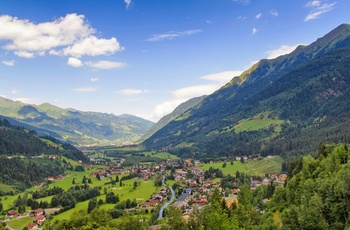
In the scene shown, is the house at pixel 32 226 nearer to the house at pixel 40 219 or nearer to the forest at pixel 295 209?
the house at pixel 40 219

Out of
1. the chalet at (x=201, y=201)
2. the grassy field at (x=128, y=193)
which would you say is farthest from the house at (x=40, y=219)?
the chalet at (x=201, y=201)

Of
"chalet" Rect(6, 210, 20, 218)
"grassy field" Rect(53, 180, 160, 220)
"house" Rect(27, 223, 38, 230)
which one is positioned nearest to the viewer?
"house" Rect(27, 223, 38, 230)

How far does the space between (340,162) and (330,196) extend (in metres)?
22.1

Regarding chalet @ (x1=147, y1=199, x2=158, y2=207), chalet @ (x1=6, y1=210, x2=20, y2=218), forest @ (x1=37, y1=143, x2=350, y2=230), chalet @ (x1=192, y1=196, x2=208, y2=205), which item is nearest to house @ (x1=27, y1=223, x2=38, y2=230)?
chalet @ (x1=6, y1=210, x2=20, y2=218)

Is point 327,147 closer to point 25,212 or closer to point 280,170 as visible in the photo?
point 280,170

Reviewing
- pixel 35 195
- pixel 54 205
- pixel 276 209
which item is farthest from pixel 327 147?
pixel 35 195

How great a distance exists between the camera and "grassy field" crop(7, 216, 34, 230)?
12725cm

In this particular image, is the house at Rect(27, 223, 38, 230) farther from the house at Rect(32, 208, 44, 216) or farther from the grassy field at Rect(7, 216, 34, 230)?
the house at Rect(32, 208, 44, 216)

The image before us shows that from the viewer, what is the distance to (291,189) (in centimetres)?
8256

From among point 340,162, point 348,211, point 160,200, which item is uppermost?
point 340,162

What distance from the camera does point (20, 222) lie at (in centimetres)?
13350

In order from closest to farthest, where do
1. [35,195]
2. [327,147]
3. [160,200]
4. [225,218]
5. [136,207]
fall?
[225,218] < [327,147] < [136,207] < [160,200] < [35,195]

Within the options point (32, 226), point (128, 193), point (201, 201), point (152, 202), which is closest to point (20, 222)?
point (32, 226)

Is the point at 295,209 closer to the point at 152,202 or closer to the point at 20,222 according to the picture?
the point at 152,202
